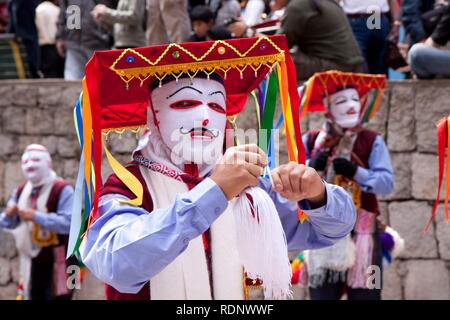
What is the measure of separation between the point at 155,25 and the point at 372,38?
1594mm

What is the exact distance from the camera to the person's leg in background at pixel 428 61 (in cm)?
717

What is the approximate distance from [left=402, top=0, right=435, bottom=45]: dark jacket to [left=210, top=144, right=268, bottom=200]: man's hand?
4.53 metres

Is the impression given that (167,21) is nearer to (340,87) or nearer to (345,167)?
(340,87)

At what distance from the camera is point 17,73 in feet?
31.9

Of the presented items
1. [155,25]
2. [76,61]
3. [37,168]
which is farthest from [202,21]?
[37,168]

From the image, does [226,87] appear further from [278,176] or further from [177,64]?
[278,176]

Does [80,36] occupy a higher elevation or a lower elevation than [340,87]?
higher

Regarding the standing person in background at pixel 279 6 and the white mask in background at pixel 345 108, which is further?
the standing person in background at pixel 279 6

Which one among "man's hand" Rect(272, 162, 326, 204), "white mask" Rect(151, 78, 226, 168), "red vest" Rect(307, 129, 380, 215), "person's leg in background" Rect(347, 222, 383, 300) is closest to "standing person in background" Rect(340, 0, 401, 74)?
"red vest" Rect(307, 129, 380, 215)

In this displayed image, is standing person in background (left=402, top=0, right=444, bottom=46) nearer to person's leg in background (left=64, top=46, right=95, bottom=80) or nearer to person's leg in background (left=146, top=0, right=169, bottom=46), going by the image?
person's leg in background (left=146, top=0, right=169, bottom=46)

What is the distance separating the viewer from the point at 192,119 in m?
3.85

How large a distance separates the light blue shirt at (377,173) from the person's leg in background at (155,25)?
2.24m

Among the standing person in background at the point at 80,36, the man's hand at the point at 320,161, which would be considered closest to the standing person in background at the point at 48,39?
the standing person in background at the point at 80,36

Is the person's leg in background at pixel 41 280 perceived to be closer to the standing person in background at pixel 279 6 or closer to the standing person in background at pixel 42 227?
the standing person in background at pixel 42 227
